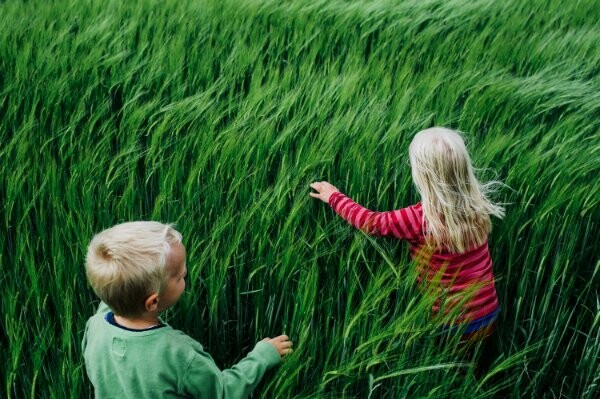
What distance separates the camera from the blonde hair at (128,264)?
95 cm

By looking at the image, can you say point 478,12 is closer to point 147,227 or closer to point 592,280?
point 592,280

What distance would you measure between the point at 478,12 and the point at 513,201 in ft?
6.26

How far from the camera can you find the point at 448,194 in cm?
136

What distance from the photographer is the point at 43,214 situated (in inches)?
57.7

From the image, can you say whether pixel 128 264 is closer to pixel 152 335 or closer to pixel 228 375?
pixel 152 335

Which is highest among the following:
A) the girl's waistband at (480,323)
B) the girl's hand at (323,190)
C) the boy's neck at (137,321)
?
the girl's hand at (323,190)

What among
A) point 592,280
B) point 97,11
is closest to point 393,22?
point 97,11

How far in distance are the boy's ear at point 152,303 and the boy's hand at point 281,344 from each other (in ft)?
0.91

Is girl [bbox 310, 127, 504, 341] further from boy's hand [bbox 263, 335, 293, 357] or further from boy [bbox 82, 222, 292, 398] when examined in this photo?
boy [bbox 82, 222, 292, 398]

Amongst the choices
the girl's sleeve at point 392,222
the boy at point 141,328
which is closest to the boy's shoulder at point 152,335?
the boy at point 141,328

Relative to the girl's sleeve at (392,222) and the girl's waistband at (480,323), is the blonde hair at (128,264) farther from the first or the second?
the girl's waistband at (480,323)

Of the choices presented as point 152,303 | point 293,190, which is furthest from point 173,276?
point 293,190

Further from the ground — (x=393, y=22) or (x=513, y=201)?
(x=393, y=22)

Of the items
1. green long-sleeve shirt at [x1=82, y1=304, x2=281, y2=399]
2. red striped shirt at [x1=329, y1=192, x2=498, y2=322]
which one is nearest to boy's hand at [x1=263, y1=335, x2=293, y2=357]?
green long-sleeve shirt at [x1=82, y1=304, x2=281, y2=399]
